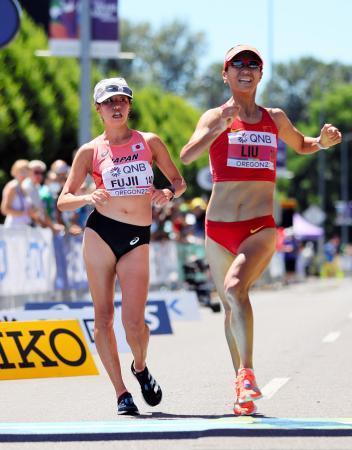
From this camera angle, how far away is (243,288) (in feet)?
26.6

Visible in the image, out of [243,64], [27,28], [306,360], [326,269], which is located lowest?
[326,269]

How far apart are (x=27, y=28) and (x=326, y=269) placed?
2619 cm

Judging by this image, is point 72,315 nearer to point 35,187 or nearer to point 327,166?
point 35,187

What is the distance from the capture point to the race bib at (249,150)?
8258 mm

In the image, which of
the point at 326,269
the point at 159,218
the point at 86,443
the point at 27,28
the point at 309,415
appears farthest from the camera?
the point at 326,269

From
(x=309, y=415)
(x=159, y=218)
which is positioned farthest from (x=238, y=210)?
(x=159, y=218)

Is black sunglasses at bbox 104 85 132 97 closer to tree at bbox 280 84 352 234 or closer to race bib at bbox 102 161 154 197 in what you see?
race bib at bbox 102 161 154 197

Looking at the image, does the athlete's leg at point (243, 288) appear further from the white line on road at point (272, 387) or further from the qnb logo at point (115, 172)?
the white line on road at point (272, 387)

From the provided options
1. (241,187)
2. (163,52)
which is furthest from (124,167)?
(163,52)

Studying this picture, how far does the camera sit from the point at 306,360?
12.0m

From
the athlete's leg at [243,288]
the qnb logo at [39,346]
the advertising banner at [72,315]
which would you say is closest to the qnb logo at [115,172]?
the athlete's leg at [243,288]

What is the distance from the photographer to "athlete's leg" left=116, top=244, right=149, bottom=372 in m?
8.27

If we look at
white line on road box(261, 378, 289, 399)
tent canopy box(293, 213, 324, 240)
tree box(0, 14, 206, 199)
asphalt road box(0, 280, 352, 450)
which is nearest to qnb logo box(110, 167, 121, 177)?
asphalt road box(0, 280, 352, 450)

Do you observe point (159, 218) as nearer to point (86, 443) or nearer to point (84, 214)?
point (84, 214)
